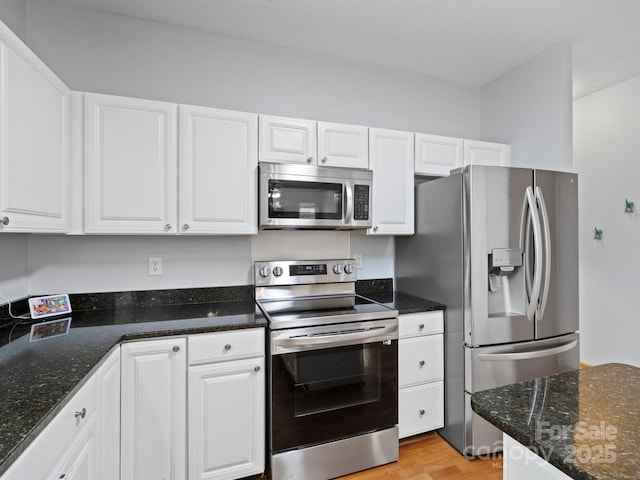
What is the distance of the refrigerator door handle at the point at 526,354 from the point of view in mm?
2037

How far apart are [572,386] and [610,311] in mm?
2942

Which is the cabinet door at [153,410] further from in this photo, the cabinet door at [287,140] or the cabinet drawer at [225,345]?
the cabinet door at [287,140]

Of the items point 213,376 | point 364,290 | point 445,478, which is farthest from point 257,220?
point 445,478

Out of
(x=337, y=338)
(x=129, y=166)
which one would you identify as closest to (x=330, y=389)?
(x=337, y=338)

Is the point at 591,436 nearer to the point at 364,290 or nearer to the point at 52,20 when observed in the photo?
the point at 364,290

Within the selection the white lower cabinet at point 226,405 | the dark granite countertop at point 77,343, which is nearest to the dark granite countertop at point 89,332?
the dark granite countertop at point 77,343

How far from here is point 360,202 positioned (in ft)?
7.29

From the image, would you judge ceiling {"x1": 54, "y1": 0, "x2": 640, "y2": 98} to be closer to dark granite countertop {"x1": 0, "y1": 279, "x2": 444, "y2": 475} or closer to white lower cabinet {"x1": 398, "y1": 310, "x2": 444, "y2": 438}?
dark granite countertop {"x1": 0, "y1": 279, "x2": 444, "y2": 475}

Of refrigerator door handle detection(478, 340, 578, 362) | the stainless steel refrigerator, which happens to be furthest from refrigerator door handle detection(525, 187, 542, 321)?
refrigerator door handle detection(478, 340, 578, 362)

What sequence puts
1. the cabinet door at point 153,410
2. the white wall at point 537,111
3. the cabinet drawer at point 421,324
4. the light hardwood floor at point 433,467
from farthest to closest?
the white wall at point 537,111 < the cabinet drawer at point 421,324 < the light hardwood floor at point 433,467 < the cabinet door at point 153,410

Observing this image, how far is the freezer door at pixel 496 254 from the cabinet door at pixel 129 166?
175 centimetres

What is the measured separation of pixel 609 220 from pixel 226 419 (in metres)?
3.61

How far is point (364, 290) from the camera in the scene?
8.77 ft

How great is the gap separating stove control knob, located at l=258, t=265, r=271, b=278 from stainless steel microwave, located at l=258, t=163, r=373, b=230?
353mm
